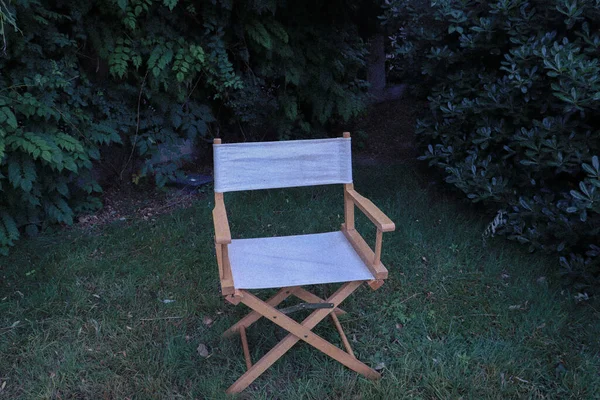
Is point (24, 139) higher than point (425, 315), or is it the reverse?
point (24, 139)

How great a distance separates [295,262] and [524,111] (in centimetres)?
186

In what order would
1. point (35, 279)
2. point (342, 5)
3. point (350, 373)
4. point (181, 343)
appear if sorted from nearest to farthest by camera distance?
point (350, 373) → point (181, 343) → point (35, 279) → point (342, 5)

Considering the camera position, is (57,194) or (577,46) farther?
(57,194)

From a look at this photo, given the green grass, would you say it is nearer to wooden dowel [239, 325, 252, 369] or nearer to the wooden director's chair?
wooden dowel [239, 325, 252, 369]

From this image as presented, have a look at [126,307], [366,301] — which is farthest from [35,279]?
[366,301]

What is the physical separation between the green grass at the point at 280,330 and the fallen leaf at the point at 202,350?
0.07 ft

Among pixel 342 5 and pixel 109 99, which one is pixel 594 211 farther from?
pixel 109 99

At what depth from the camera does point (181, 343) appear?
8.32 ft

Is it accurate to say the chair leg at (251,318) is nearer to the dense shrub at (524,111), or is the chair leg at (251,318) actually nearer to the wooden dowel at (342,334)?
the wooden dowel at (342,334)

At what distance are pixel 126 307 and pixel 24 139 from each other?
1399 mm

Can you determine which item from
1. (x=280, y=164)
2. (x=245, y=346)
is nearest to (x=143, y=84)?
(x=280, y=164)

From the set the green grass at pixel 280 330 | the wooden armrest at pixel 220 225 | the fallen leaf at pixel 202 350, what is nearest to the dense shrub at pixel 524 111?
the green grass at pixel 280 330

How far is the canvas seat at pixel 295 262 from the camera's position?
213 cm

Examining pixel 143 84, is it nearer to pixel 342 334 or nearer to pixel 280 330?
pixel 280 330
